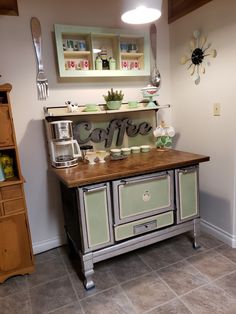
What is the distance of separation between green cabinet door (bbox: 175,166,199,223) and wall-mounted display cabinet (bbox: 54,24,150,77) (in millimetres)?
1057

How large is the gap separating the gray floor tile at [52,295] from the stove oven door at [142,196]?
0.62 m

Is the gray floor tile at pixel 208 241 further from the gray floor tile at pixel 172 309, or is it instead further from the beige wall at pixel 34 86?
the beige wall at pixel 34 86

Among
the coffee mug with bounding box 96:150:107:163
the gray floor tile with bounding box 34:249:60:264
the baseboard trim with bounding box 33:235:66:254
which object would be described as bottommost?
the gray floor tile with bounding box 34:249:60:264

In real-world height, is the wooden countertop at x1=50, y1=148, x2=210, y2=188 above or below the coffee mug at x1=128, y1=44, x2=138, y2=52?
below

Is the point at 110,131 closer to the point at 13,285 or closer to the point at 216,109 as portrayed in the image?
the point at 216,109

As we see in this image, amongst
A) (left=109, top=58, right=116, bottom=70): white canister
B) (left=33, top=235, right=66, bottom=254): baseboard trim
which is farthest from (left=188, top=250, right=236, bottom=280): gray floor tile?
(left=109, top=58, right=116, bottom=70): white canister

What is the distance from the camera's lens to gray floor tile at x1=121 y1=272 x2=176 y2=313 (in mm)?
1628

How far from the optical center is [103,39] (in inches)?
89.2

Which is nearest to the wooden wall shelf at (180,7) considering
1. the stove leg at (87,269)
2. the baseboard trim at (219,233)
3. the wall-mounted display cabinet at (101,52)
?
the wall-mounted display cabinet at (101,52)

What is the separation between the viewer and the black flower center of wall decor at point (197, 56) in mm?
2184

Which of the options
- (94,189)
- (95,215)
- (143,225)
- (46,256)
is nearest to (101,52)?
(94,189)

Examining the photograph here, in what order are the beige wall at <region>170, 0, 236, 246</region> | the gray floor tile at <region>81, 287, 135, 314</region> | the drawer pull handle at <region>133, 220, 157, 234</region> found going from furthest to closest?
1. the beige wall at <region>170, 0, 236, 246</region>
2. the drawer pull handle at <region>133, 220, 157, 234</region>
3. the gray floor tile at <region>81, 287, 135, 314</region>

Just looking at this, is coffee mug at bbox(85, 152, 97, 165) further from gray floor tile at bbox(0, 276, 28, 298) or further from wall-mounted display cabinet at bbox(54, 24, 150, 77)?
gray floor tile at bbox(0, 276, 28, 298)

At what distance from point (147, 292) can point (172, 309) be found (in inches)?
8.5
